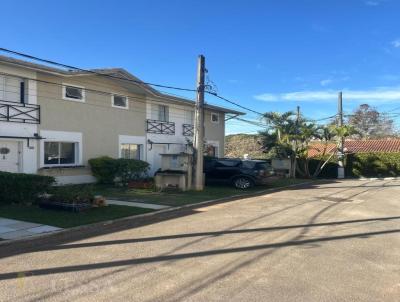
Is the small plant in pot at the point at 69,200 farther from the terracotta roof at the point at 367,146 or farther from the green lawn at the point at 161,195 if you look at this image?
the terracotta roof at the point at 367,146

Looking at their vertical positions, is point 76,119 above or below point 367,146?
above

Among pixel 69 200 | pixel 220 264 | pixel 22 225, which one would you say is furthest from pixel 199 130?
pixel 220 264

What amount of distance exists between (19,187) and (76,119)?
760 cm

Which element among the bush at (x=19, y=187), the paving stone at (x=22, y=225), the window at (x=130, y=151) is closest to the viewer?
the paving stone at (x=22, y=225)

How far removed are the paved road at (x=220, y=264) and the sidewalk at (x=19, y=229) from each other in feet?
3.58

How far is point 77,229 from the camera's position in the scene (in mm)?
9203

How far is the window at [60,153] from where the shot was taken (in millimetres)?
17906

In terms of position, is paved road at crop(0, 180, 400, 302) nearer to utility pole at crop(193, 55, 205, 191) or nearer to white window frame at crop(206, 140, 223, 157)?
utility pole at crop(193, 55, 205, 191)

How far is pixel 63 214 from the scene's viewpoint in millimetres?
10680

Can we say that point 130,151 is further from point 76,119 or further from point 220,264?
point 220,264

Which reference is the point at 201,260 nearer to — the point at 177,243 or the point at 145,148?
the point at 177,243

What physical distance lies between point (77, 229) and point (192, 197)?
6.84 meters

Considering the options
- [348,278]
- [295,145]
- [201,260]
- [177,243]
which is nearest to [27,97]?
[177,243]

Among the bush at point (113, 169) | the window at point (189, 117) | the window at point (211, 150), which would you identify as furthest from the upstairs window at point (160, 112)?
the bush at point (113, 169)
